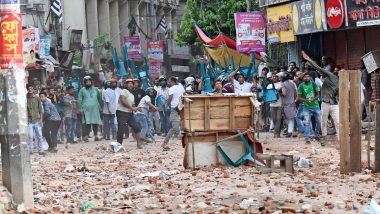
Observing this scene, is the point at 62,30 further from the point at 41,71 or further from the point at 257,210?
the point at 257,210

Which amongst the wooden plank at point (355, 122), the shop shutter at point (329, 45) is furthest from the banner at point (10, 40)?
the shop shutter at point (329, 45)

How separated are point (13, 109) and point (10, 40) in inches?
30.6

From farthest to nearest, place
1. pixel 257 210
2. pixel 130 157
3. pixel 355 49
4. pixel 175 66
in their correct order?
pixel 175 66 < pixel 355 49 < pixel 130 157 < pixel 257 210

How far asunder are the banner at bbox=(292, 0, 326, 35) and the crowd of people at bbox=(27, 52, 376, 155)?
64.7 inches

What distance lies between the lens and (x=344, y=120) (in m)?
12.2

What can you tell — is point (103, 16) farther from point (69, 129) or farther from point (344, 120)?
point (344, 120)

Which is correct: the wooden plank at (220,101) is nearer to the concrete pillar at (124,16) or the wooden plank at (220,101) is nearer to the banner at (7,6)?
the banner at (7,6)

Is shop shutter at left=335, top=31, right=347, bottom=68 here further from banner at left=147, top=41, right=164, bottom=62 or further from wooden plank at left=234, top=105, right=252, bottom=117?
banner at left=147, top=41, right=164, bottom=62

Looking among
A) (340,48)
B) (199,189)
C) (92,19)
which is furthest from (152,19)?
(199,189)

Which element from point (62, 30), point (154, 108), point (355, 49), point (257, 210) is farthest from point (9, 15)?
point (62, 30)

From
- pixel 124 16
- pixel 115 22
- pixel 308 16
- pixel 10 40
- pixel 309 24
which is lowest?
pixel 10 40

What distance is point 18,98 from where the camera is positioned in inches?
405

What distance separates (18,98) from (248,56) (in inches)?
754

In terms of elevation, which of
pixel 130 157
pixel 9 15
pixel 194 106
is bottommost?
pixel 130 157
